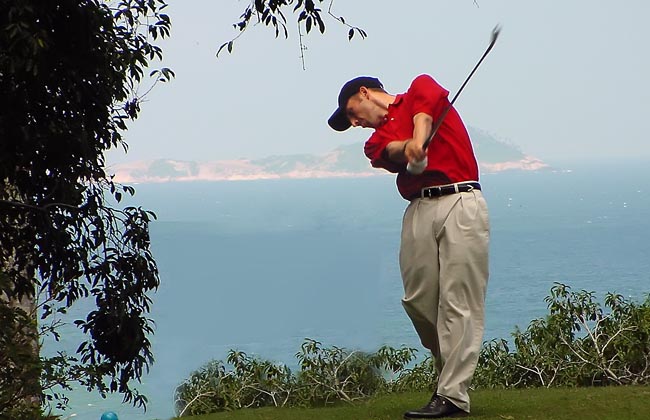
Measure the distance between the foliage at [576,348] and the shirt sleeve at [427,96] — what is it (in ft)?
6.56

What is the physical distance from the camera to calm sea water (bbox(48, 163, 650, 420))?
27.5ft

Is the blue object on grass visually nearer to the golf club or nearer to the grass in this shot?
the grass

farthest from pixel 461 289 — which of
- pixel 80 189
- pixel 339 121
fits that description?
pixel 80 189

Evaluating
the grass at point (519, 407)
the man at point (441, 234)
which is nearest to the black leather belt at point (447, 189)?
the man at point (441, 234)

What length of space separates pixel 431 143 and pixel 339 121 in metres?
0.53

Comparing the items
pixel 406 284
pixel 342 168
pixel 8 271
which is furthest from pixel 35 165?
pixel 342 168

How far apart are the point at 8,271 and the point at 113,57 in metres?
1.05

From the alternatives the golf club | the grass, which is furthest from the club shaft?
the grass

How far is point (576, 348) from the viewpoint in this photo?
242 inches

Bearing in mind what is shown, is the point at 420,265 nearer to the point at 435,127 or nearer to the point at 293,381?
the point at 435,127

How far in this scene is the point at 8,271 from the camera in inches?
197

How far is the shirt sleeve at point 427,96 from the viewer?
4613 mm

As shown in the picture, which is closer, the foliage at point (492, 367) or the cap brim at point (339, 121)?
the cap brim at point (339, 121)

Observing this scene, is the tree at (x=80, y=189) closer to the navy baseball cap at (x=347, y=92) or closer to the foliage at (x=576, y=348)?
the navy baseball cap at (x=347, y=92)
